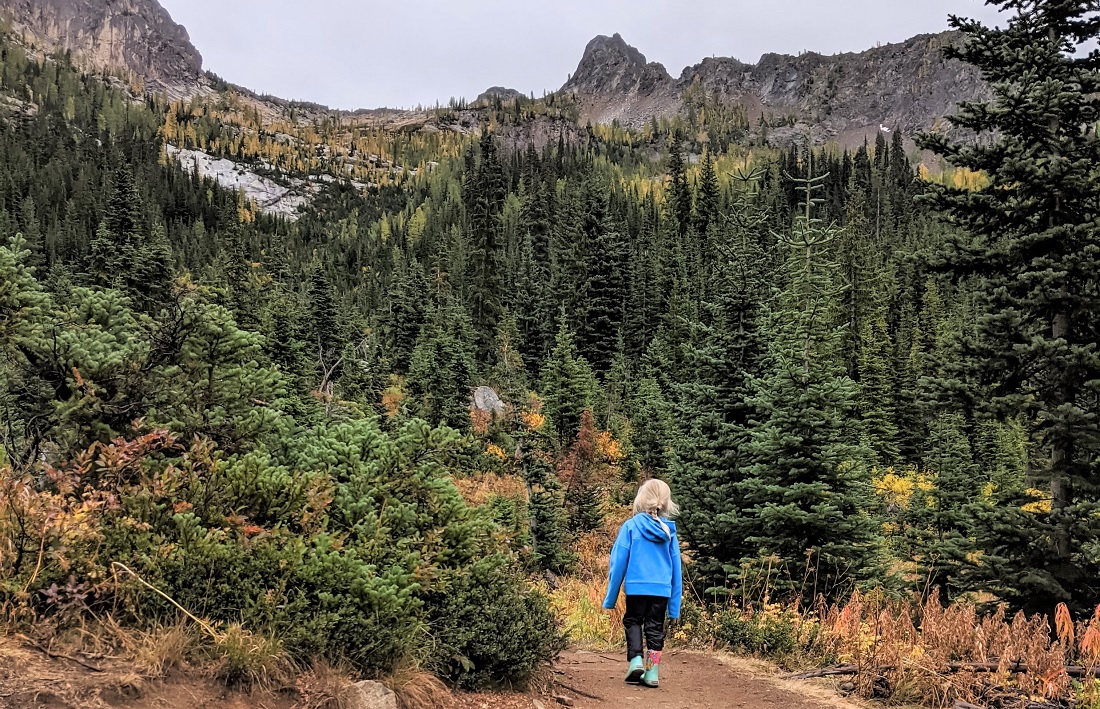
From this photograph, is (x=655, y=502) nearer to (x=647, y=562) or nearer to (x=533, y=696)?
(x=647, y=562)

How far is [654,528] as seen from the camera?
18.7 ft

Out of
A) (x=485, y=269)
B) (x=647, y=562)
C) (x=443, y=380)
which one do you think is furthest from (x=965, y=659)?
(x=485, y=269)

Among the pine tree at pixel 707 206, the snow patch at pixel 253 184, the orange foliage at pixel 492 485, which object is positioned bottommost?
the orange foliage at pixel 492 485

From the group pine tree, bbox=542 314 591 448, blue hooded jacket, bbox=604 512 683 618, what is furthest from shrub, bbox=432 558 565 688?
pine tree, bbox=542 314 591 448

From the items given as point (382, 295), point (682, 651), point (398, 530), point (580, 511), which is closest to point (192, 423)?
point (398, 530)

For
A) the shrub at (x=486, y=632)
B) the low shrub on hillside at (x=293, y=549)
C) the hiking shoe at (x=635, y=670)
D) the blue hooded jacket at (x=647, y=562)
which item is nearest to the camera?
the low shrub on hillside at (x=293, y=549)

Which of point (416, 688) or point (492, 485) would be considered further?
point (492, 485)

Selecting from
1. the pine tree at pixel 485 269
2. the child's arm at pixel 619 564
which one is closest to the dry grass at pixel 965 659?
the child's arm at pixel 619 564

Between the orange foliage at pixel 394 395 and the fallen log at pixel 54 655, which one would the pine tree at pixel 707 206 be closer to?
the orange foliage at pixel 394 395

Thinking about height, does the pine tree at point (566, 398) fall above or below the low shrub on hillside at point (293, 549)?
above

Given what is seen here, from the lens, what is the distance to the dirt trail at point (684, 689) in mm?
5398

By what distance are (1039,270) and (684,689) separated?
7.51m

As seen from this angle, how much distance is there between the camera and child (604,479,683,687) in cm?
568

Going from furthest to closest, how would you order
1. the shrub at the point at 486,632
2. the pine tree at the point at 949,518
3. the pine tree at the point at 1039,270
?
the pine tree at the point at 949,518 < the pine tree at the point at 1039,270 < the shrub at the point at 486,632
